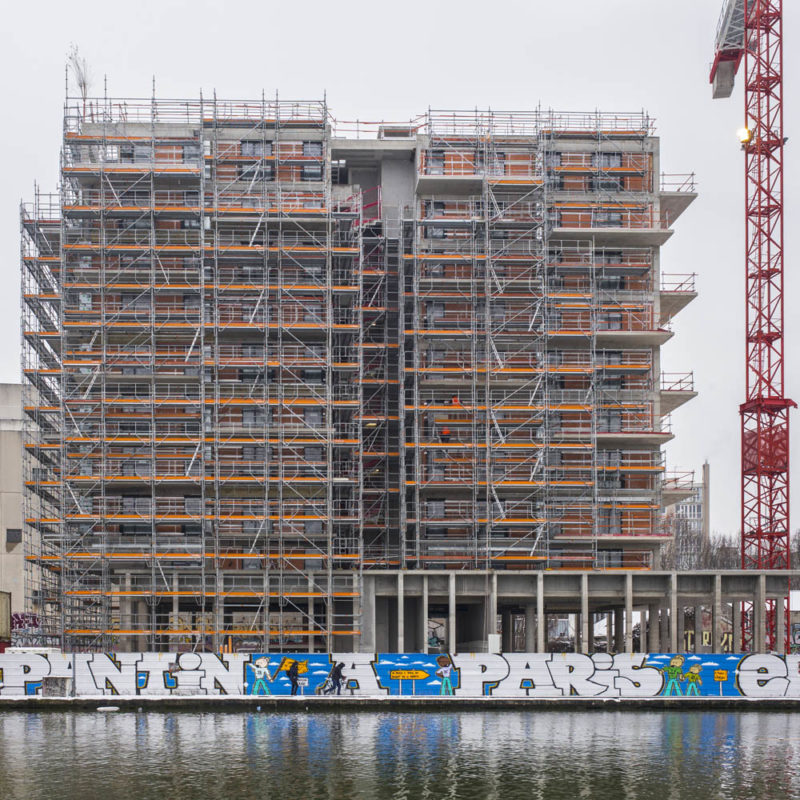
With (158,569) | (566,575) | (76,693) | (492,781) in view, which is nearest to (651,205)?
(566,575)

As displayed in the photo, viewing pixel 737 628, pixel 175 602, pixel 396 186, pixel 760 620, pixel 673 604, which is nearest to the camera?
pixel 175 602

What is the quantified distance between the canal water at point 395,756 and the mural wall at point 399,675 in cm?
265

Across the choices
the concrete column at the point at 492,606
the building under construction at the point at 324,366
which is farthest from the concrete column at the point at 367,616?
the concrete column at the point at 492,606

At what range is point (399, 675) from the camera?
52.3 m

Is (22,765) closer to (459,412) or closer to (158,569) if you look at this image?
(158,569)

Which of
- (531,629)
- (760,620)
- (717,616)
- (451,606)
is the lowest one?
(531,629)

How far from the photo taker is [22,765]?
3519 centimetres

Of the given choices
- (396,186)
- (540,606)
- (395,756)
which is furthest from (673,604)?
(395,756)

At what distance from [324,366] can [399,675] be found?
952 inches

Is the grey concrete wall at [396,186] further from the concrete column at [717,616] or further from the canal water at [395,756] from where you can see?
the canal water at [395,756]

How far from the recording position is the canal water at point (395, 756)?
1261 inches

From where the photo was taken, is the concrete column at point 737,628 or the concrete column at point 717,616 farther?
the concrete column at point 737,628

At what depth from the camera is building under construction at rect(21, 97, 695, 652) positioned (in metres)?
70.4

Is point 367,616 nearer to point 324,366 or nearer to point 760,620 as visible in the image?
point 324,366
